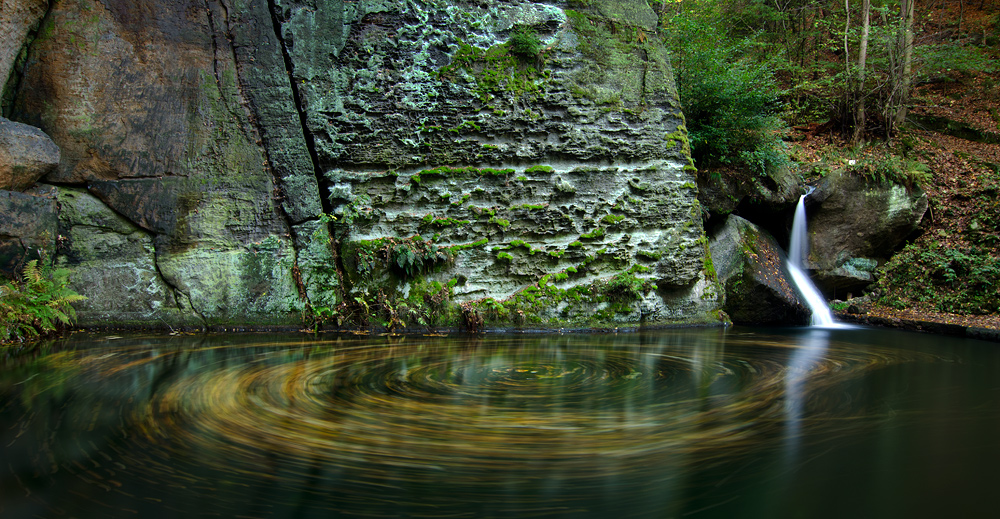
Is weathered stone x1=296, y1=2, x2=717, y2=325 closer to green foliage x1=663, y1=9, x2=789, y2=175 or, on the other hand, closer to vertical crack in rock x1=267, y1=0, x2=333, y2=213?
vertical crack in rock x1=267, y1=0, x2=333, y2=213

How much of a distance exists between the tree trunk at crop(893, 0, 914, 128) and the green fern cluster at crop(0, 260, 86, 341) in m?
17.7

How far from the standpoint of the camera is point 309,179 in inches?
324

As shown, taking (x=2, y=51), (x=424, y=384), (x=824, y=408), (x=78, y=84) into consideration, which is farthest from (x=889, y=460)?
(x=2, y=51)

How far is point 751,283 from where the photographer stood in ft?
33.1

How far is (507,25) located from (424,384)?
6.60 metres

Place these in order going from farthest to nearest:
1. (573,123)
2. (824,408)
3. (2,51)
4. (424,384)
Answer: (573,123), (2,51), (424,384), (824,408)

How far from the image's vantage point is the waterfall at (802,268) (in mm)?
10586

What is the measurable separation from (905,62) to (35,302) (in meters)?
18.2

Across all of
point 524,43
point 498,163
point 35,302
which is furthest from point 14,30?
point 524,43

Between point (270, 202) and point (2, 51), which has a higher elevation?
point (2, 51)

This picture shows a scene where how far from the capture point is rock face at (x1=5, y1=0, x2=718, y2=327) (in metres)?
7.69

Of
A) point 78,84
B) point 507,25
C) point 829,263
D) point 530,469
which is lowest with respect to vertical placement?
point 530,469

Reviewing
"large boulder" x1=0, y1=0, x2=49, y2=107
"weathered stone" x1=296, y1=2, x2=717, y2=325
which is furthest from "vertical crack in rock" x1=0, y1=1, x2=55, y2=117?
"weathered stone" x1=296, y1=2, x2=717, y2=325

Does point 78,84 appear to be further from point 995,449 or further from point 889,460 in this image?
point 995,449
